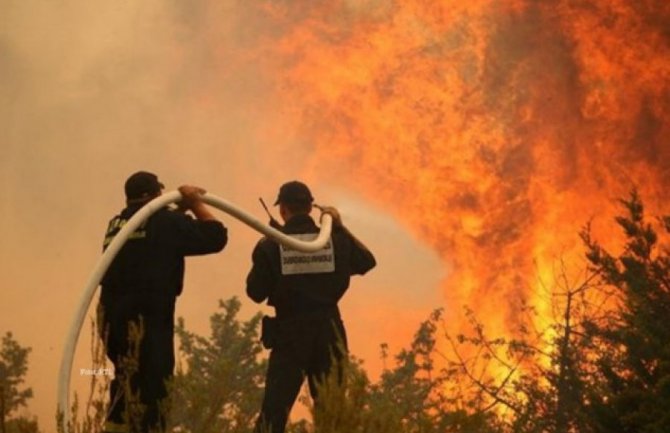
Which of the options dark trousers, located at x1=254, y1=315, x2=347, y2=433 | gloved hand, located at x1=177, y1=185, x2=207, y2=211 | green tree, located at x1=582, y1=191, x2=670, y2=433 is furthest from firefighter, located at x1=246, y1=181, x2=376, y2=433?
green tree, located at x1=582, y1=191, x2=670, y2=433

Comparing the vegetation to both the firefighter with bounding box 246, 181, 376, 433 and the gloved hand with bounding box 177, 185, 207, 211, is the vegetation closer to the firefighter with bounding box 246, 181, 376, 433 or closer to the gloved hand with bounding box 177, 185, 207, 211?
the firefighter with bounding box 246, 181, 376, 433

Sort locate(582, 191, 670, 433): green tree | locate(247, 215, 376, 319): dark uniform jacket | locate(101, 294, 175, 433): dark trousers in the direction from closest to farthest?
locate(101, 294, 175, 433): dark trousers → locate(247, 215, 376, 319): dark uniform jacket → locate(582, 191, 670, 433): green tree

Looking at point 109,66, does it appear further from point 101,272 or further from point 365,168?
point 101,272

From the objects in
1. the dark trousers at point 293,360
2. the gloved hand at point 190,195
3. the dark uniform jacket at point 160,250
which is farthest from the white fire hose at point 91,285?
the dark trousers at point 293,360

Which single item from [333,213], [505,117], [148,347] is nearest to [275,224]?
[333,213]

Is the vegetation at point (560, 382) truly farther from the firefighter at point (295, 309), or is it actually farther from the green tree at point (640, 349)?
the firefighter at point (295, 309)

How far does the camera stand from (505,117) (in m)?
21.3

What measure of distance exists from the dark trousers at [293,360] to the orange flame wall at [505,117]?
10.4 m

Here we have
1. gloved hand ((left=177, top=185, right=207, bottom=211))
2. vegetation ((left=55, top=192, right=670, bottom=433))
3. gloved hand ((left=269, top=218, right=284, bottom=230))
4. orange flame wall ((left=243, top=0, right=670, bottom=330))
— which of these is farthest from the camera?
orange flame wall ((left=243, top=0, right=670, bottom=330))

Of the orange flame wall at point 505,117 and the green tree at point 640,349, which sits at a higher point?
the orange flame wall at point 505,117

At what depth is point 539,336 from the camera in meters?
15.3

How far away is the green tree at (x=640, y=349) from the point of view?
1002cm

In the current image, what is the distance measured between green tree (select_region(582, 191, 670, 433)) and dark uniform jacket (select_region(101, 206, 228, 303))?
4434 millimetres

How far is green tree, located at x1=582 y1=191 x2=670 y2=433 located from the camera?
10.0m
